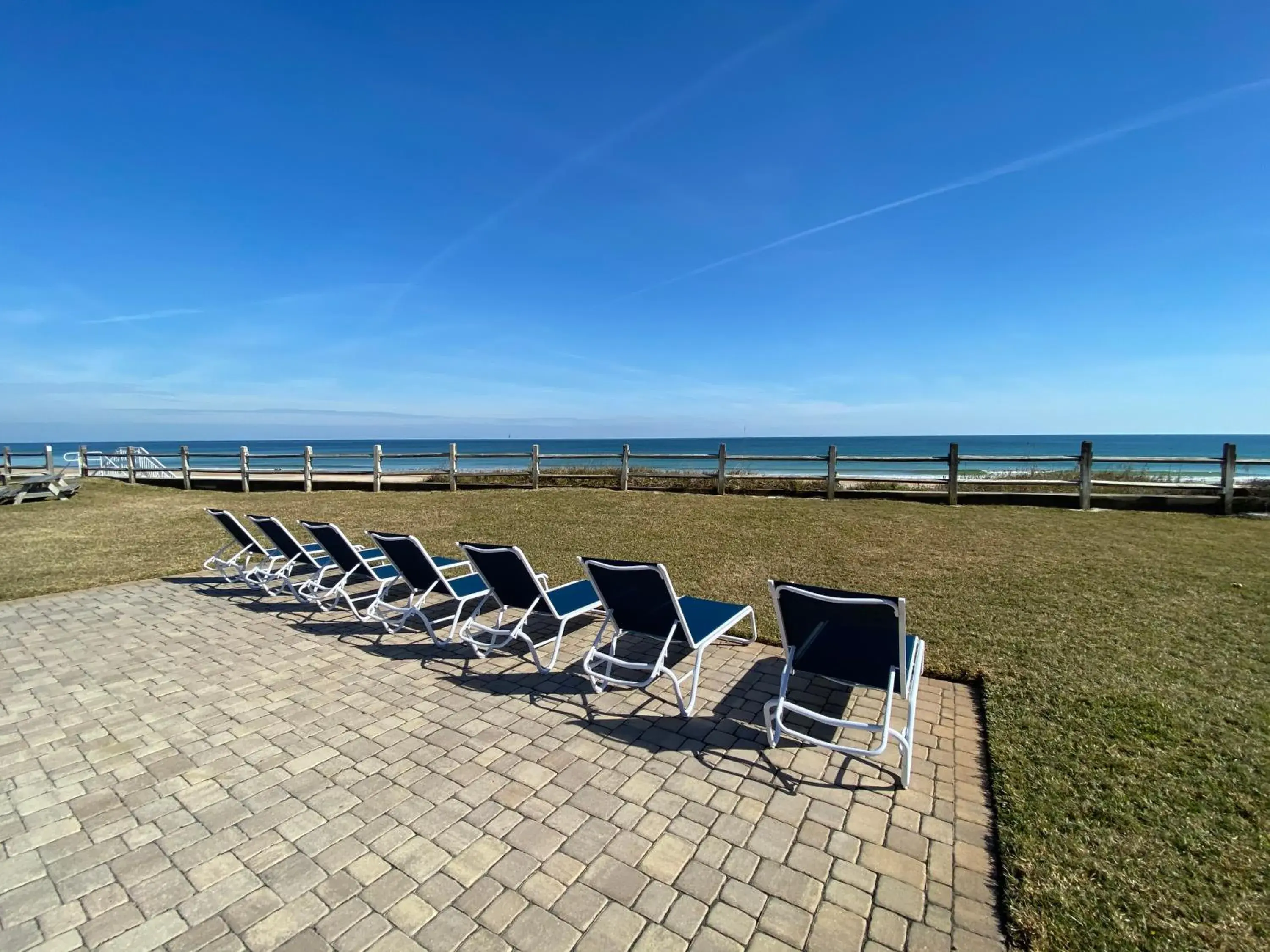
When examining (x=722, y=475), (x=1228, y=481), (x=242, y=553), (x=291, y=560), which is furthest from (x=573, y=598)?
(x=1228, y=481)

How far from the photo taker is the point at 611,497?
1358 cm

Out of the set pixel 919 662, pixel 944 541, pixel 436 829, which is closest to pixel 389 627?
pixel 436 829

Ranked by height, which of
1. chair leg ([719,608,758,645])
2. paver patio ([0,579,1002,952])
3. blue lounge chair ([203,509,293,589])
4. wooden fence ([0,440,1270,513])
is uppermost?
wooden fence ([0,440,1270,513])

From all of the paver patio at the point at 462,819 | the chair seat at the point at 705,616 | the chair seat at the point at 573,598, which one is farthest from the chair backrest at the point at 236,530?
the chair seat at the point at 705,616

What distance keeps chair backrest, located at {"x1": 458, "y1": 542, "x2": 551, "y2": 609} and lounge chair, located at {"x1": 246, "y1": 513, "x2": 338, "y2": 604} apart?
7.45ft

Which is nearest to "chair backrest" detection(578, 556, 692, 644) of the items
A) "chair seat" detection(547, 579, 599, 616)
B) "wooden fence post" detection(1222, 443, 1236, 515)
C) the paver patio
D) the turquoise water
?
"chair seat" detection(547, 579, 599, 616)

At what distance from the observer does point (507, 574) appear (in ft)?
14.7

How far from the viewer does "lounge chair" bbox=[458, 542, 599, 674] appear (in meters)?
4.29

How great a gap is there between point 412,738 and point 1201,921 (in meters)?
3.52

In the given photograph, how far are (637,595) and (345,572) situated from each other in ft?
13.4

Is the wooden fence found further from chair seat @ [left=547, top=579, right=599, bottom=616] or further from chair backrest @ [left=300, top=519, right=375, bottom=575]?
chair seat @ [left=547, top=579, right=599, bottom=616]

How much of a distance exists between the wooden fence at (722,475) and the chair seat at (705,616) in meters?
6.54

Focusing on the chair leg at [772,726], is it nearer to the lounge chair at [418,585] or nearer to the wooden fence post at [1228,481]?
the lounge chair at [418,585]

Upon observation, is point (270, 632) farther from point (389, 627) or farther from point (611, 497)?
point (611, 497)
